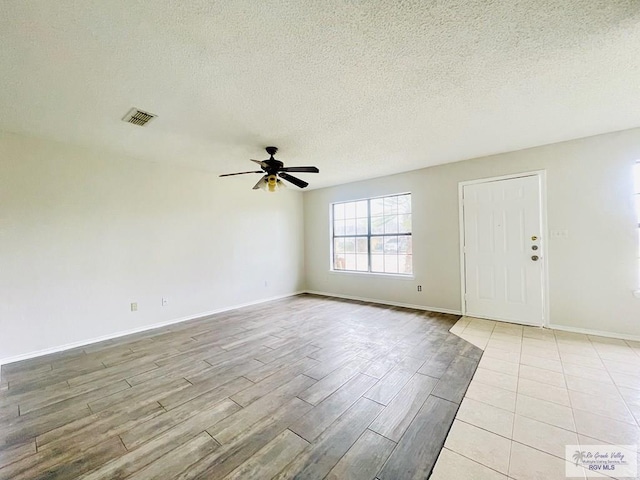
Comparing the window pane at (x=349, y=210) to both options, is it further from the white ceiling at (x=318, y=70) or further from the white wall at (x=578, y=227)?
the white ceiling at (x=318, y=70)

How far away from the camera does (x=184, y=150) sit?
3641 millimetres

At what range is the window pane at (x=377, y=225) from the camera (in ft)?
17.8

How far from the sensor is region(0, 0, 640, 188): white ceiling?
5.01 feet

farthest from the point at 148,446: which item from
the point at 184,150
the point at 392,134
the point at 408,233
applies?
the point at 408,233

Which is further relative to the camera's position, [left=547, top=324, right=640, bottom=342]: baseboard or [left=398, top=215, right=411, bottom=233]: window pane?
[left=398, top=215, right=411, bottom=233]: window pane

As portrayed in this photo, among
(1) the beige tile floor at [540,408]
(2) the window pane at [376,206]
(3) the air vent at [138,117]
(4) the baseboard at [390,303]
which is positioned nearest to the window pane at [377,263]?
(4) the baseboard at [390,303]

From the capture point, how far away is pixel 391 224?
5285mm

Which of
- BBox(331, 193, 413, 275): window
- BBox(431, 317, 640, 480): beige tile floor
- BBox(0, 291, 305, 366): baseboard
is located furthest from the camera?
BBox(331, 193, 413, 275): window

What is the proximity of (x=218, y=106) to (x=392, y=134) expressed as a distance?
1.98m

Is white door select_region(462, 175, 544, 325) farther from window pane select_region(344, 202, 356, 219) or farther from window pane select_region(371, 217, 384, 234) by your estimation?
window pane select_region(344, 202, 356, 219)

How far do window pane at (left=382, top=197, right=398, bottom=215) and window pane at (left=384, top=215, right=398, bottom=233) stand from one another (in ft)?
0.32

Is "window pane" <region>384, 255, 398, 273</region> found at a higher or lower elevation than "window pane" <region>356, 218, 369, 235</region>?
lower

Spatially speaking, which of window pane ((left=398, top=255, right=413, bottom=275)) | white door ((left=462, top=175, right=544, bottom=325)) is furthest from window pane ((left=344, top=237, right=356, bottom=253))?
white door ((left=462, top=175, right=544, bottom=325))

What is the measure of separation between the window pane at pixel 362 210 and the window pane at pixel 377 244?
551 mm
